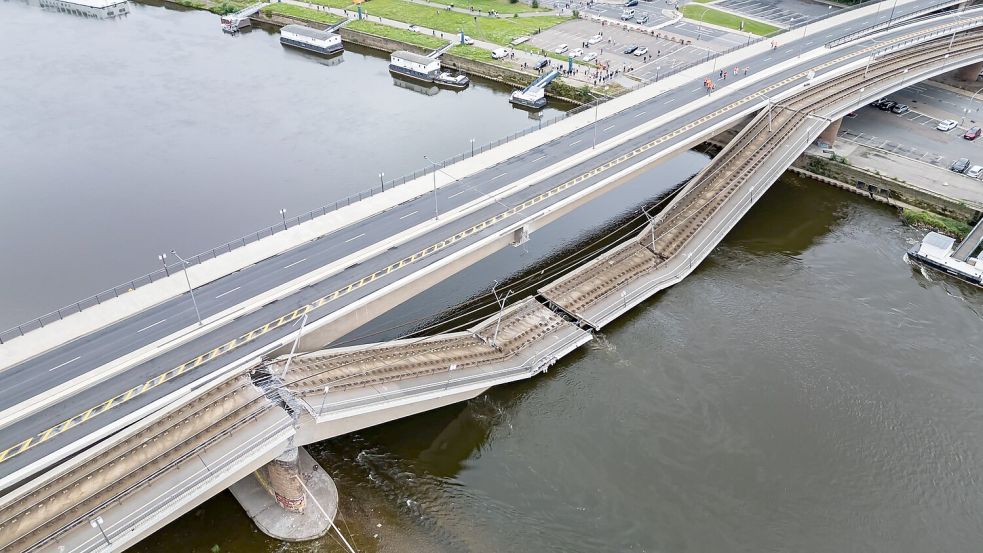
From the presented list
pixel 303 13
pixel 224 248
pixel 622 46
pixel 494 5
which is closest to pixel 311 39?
pixel 303 13

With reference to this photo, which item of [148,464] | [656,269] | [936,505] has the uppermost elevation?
[148,464]

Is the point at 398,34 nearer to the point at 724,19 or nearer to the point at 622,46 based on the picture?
the point at 622,46

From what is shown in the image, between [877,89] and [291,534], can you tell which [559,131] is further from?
[291,534]

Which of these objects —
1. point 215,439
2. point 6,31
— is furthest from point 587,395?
point 6,31

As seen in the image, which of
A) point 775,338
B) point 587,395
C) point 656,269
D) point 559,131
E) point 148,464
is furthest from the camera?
point 559,131

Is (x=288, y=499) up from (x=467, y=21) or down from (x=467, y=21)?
down

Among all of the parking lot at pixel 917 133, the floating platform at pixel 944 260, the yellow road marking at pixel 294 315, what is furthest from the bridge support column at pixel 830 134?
the floating platform at pixel 944 260

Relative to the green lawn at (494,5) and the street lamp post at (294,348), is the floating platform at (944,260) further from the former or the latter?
the green lawn at (494,5)

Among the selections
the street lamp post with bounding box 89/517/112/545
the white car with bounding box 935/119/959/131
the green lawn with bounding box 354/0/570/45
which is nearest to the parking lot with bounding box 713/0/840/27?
the green lawn with bounding box 354/0/570/45
